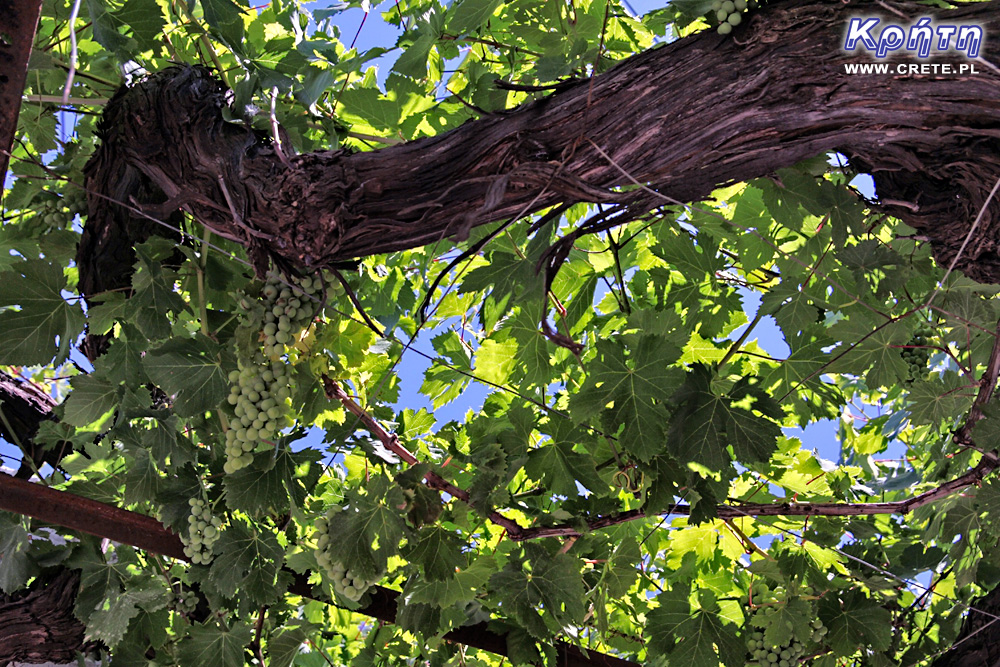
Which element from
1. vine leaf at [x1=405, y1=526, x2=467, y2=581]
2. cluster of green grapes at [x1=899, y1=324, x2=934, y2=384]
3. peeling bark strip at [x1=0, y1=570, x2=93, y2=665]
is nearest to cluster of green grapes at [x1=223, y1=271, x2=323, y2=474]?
vine leaf at [x1=405, y1=526, x2=467, y2=581]

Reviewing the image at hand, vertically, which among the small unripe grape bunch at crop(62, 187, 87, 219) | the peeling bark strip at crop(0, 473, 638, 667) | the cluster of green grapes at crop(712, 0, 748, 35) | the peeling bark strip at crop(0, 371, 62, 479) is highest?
the small unripe grape bunch at crop(62, 187, 87, 219)

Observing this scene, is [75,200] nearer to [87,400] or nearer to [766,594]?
[87,400]

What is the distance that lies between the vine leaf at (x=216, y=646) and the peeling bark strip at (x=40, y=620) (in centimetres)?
60

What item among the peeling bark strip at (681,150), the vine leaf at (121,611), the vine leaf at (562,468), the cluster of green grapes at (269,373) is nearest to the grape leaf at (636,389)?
the vine leaf at (562,468)

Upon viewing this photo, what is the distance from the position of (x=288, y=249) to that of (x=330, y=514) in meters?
0.59

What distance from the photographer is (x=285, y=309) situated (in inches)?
64.0

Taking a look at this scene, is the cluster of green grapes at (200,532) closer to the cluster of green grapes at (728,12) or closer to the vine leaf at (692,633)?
the vine leaf at (692,633)

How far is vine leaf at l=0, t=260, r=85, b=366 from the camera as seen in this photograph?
70.9 inches

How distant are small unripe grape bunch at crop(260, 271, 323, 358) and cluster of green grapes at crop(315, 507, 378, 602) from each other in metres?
0.39

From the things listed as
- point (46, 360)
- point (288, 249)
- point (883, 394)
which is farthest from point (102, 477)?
point (883, 394)

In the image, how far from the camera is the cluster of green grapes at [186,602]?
94.3 inches

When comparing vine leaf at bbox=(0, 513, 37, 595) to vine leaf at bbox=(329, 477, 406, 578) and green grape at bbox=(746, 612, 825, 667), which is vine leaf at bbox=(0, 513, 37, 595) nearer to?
vine leaf at bbox=(329, 477, 406, 578)

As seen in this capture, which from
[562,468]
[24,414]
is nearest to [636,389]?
[562,468]

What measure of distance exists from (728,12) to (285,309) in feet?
3.28
